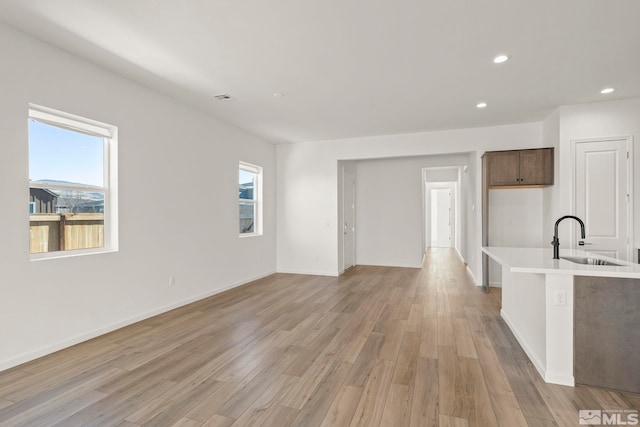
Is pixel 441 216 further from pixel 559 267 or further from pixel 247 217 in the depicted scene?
pixel 559 267

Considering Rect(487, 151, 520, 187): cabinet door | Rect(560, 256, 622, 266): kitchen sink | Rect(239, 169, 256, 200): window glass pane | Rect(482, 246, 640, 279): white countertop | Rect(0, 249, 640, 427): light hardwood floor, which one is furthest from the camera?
Rect(239, 169, 256, 200): window glass pane

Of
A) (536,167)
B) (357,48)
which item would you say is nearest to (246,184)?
(357,48)

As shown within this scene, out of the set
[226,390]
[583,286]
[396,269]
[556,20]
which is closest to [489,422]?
[583,286]

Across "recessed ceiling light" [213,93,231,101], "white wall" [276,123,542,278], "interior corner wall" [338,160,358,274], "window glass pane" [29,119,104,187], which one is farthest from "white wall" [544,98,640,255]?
"window glass pane" [29,119,104,187]

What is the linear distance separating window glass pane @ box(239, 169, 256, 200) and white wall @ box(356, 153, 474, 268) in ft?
8.75

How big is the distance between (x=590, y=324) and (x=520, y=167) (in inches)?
125

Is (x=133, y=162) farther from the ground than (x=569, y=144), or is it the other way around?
(x=569, y=144)

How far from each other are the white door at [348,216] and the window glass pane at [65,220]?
448 centimetres

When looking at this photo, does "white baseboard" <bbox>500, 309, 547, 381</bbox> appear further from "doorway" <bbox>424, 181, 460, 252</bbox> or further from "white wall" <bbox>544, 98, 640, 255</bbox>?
"doorway" <bbox>424, 181, 460, 252</bbox>

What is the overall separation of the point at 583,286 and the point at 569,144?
299cm

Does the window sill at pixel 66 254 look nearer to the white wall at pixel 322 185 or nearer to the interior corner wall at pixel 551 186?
the white wall at pixel 322 185

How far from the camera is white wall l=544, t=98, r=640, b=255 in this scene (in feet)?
13.7

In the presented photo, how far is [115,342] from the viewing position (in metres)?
3.09

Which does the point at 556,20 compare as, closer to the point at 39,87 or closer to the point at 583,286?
the point at 583,286
